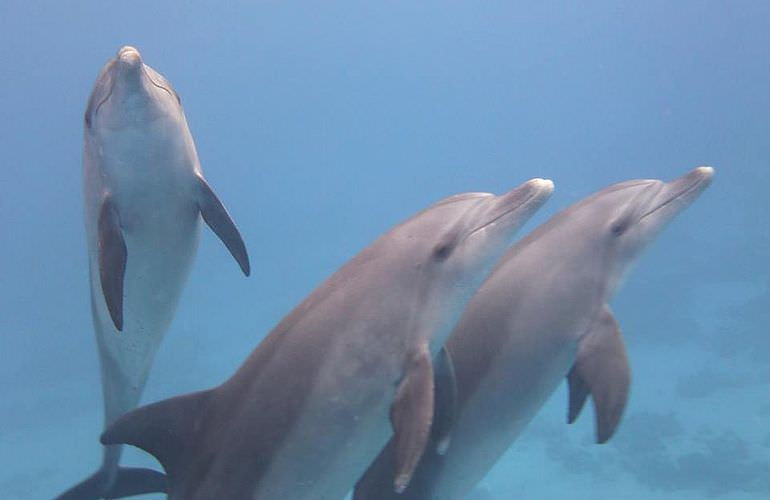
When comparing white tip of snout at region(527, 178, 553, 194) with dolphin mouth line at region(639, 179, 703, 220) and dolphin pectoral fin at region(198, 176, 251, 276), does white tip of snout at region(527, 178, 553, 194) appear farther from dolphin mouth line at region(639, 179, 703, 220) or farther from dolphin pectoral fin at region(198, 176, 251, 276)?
dolphin pectoral fin at region(198, 176, 251, 276)

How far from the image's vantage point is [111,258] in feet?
15.2

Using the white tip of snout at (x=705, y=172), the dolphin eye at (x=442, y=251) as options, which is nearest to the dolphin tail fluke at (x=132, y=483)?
the dolphin eye at (x=442, y=251)

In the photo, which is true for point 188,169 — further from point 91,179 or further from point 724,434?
point 724,434

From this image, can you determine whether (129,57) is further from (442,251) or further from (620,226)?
(620,226)

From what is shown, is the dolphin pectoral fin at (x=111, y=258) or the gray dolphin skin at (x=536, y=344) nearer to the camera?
the gray dolphin skin at (x=536, y=344)

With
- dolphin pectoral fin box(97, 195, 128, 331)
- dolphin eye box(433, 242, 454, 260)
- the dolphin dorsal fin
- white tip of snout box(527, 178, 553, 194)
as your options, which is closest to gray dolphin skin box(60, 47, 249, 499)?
dolphin pectoral fin box(97, 195, 128, 331)

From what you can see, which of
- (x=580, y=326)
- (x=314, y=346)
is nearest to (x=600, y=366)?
(x=580, y=326)

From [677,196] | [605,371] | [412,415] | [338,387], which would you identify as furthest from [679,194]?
[338,387]

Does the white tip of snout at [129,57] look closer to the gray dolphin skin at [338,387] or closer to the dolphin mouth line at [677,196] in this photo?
the gray dolphin skin at [338,387]

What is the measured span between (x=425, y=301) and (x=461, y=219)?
19.0 inches

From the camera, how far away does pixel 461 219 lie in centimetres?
397

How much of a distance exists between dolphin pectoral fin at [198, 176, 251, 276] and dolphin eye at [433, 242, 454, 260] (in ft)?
6.12

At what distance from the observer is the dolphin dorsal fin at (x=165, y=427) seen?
12.4ft

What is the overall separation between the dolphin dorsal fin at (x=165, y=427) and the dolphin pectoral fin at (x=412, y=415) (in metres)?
0.95
